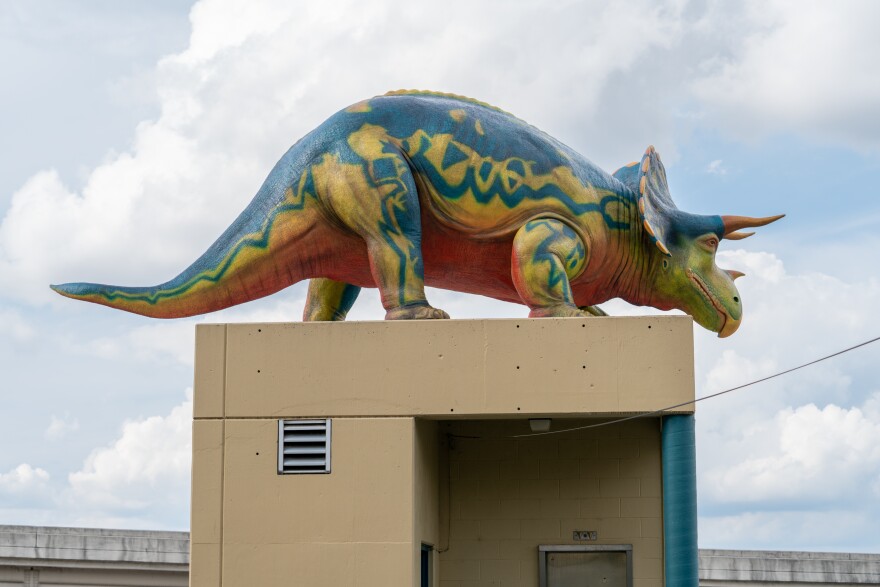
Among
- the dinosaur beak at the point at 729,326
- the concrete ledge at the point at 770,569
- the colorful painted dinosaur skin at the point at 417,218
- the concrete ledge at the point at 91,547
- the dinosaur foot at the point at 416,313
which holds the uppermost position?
the colorful painted dinosaur skin at the point at 417,218

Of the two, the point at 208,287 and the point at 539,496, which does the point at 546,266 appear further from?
the point at 208,287

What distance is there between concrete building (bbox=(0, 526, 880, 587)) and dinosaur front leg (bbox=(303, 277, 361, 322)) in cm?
713

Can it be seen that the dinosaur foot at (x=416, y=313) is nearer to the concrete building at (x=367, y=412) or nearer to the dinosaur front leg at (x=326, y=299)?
the concrete building at (x=367, y=412)

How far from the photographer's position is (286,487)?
500 inches

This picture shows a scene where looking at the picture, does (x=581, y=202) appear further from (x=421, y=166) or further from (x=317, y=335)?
(x=317, y=335)

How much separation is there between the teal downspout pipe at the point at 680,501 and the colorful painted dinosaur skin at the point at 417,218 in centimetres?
144

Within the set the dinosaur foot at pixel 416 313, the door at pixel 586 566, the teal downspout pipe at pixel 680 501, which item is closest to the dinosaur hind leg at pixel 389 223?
the dinosaur foot at pixel 416 313

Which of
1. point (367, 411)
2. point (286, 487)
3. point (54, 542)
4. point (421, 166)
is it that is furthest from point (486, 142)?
point (54, 542)

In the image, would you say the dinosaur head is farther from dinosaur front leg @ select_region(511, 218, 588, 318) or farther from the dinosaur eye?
dinosaur front leg @ select_region(511, 218, 588, 318)

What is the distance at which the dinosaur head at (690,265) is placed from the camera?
48.4 ft

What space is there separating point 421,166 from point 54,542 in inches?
406

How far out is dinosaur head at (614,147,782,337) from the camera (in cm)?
1476

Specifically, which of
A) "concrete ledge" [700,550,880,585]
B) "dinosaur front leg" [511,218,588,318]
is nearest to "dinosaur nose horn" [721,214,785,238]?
"dinosaur front leg" [511,218,588,318]

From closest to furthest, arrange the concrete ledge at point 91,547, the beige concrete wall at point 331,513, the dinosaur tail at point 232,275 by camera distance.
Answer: the beige concrete wall at point 331,513
the dinosaur tail at point 232,275
the concrete ledge at point 91,547
